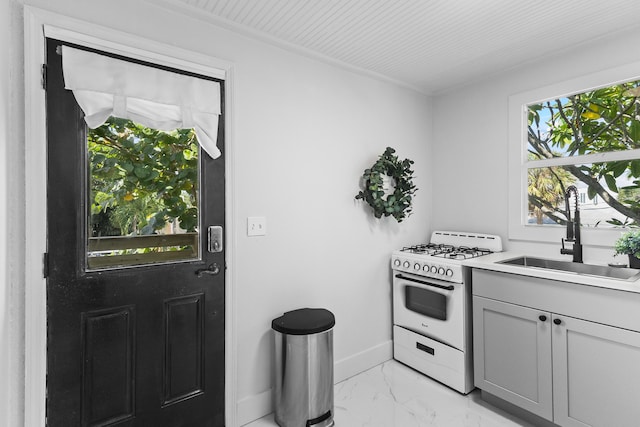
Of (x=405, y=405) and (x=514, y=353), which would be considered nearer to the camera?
(x=514, y=353)

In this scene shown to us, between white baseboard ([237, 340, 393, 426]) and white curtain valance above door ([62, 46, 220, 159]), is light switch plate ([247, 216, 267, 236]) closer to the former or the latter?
white curtain valance above door ([62, 46, 220, 159])

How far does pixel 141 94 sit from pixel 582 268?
2.88 m

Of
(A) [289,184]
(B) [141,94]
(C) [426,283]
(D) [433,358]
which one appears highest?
(B) [141,94]

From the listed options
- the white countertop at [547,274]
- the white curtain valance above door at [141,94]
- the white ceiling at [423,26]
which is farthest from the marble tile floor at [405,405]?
the white ceiling at [423,26]

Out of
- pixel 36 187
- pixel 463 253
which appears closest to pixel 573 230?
pixel 463 253

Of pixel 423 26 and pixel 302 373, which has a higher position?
pixel 423 26

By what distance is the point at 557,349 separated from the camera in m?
1.91

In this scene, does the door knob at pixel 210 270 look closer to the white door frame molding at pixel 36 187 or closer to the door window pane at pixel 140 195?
the door window pane at pixel 140 195

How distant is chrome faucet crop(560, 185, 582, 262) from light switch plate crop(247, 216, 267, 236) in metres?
2.05

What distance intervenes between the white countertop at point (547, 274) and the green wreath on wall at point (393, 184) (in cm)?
71

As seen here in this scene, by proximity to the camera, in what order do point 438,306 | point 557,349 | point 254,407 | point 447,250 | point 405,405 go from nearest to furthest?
point 557,349
point 254,407
point 405,405
point 438,306
point 447,250

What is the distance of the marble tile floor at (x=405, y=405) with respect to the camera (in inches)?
82.3

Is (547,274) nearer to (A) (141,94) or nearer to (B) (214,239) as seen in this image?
(B) (214,239)

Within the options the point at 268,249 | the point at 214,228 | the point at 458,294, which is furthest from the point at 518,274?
the point at 214,228
